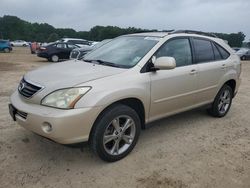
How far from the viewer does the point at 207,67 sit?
5.04 meters

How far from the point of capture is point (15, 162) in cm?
366

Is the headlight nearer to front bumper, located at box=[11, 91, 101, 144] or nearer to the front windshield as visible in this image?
front bumper, located at box=[11, 91, 101, 144]

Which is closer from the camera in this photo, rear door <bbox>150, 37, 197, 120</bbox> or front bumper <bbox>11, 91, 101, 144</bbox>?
front bumper <bbox>11, 91, 101, 144</bbox>

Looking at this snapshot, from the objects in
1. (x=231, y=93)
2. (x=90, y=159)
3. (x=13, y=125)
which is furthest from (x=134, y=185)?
(x=231, y=93)

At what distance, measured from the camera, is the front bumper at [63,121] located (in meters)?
3.20

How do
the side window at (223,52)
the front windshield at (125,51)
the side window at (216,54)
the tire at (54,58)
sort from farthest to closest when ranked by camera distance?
1. the tire at (54,58)
2. the side window at (223,52)
3. the side window at (216,54)
4. the front windshield at (125,51)

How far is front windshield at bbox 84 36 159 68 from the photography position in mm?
4129

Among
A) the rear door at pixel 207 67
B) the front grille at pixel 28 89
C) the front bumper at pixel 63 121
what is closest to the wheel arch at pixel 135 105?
the front bumper at pixel 63 121

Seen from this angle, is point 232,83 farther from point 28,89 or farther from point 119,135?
point 28,89

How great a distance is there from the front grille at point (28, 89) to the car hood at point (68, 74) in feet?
0.17

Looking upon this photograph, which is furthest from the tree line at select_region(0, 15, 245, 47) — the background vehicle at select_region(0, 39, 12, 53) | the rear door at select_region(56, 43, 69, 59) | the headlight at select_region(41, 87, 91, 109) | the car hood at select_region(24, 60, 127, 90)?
the headlight at select_region(41, 87, 91, 109)

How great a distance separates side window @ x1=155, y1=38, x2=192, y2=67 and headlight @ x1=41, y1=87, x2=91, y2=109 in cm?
142

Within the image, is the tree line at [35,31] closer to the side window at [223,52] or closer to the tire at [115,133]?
the side window at [223,52]

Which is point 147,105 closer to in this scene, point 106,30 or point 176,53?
point 176,53
